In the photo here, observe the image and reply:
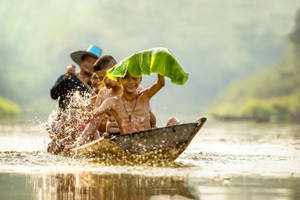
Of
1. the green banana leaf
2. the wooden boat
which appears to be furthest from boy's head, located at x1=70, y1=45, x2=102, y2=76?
the wooden boat

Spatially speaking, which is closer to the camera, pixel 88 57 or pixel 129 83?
pixel 129 83

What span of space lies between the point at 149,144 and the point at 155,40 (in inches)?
5822

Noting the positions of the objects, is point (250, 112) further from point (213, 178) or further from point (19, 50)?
point (19, 50)

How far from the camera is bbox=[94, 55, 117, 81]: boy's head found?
10.3 meters

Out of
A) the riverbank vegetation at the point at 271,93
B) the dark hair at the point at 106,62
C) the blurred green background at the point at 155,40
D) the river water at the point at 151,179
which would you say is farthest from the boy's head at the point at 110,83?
the blurred green background at the point at 155,40

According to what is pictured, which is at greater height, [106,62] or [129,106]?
[106,62]

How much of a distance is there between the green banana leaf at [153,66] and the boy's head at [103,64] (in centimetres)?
174

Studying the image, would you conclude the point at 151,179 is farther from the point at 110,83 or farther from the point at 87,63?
the point at 87,63

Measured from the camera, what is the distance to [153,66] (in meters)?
8.23

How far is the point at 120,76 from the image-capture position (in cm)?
845

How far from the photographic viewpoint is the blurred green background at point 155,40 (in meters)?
126

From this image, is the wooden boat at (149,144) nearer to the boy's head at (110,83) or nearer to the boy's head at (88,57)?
the boy's head at (110,83)

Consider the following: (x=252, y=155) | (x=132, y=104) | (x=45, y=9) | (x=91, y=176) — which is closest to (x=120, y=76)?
(x=132, y=104)

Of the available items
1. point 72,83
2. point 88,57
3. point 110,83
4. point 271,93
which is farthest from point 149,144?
point 271,93
